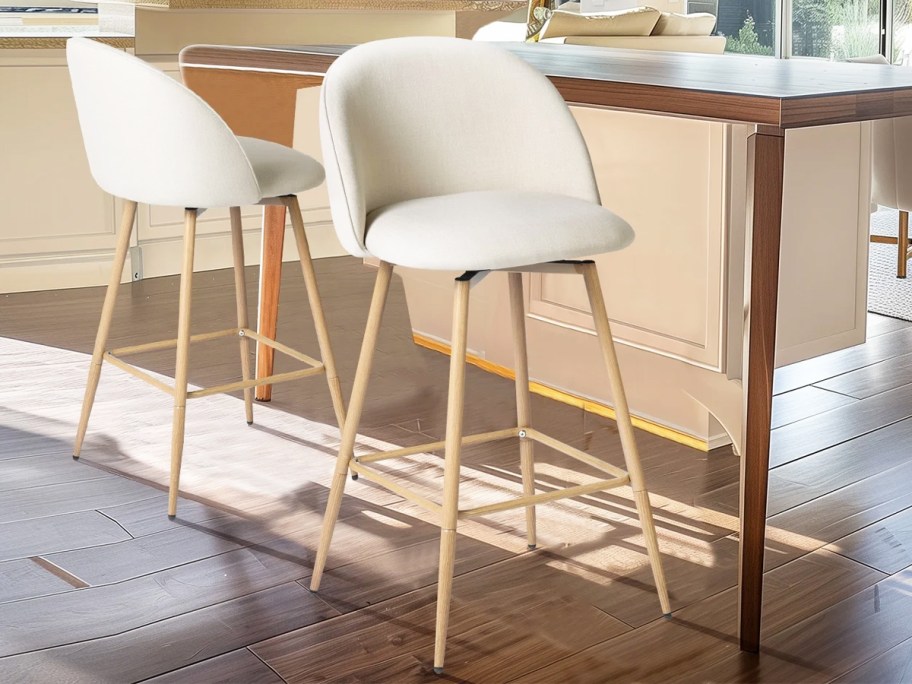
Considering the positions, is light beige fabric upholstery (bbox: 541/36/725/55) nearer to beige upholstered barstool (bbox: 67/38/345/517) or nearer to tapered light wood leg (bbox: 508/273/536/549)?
beige upholstered barstool (bbox: 67/38/345/517)

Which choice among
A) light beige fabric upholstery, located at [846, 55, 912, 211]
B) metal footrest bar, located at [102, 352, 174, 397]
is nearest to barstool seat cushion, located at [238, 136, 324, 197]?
metal footrest bar, located at [102, 352, 174, 397]

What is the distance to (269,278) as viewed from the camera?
119 inches

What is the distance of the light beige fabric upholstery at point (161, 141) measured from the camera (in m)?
2.19

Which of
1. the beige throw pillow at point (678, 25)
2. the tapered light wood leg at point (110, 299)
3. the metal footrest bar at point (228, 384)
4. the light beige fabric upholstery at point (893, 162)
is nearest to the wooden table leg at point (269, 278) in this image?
the metal footrest bar at point (228, 384)

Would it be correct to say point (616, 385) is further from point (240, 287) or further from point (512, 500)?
point (240, 287)

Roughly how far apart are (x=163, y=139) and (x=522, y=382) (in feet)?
2.80

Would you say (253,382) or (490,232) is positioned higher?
(490,232)

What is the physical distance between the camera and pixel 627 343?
2.89 metres

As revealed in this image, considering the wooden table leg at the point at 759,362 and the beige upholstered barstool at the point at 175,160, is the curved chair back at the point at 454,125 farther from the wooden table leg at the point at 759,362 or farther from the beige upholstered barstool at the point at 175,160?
the beige upholstered barstool at the point at 175,160

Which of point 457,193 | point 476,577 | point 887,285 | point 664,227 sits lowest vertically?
point 476,577

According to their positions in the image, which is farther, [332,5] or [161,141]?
[332,5]

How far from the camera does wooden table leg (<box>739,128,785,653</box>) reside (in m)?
1.66

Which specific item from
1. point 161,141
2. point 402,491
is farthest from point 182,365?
point 402,491

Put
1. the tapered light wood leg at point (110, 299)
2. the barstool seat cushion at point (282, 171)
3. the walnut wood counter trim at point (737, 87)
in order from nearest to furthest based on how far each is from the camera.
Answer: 1. the walnut wood counter trim at point (737, 87)
2. the barstool seat cushion at point (282, 171)
3. the tapered light wood leg at point (110, 299)
